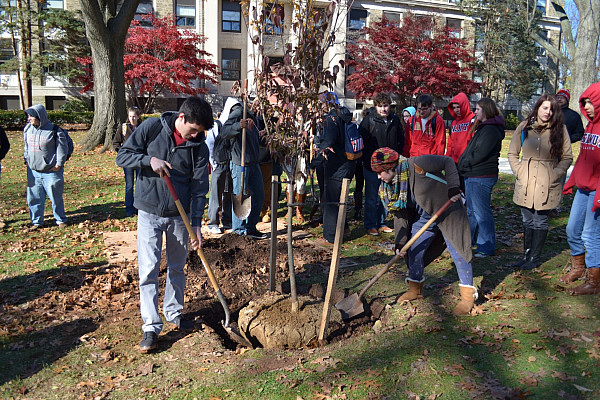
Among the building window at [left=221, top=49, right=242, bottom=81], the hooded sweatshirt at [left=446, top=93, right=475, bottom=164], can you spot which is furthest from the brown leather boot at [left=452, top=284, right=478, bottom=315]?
the building window at [left=221, top=49, right=242, bottom=81]

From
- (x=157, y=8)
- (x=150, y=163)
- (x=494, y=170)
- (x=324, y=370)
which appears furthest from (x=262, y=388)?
(x=157, y=8)

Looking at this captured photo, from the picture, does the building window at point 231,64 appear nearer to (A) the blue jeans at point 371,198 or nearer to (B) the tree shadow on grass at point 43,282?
(A) the blue jeans at point 371,198

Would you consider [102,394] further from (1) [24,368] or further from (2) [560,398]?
(2) [560,398]

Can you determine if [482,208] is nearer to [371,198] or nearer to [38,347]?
[371,198]

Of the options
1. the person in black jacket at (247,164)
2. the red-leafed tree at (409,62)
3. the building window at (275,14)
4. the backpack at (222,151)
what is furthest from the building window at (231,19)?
the building window at (275,14)

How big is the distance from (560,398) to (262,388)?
2.09 meters

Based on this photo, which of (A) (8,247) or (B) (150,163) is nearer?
(B) (150,163)

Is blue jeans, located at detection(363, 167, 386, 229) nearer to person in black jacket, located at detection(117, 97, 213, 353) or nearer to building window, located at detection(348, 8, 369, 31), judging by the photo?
person in black jacket, located at detection(117, 97, 213, 353)

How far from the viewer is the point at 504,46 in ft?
115

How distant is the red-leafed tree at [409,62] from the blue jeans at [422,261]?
22.9m

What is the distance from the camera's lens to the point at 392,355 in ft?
13.8

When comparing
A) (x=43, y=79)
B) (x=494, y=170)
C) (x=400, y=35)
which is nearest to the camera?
(x=494, y=170)

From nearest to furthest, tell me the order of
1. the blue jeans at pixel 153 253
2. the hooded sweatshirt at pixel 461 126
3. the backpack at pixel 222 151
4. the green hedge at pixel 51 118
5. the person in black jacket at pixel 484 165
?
the blue jeans at pixel 153 253, the person in black jacket at pixel 484 165, the hooded sweatshirt at pixel 461 126, the backpack at pixel 222 151, the green hedge at pixel 51 118

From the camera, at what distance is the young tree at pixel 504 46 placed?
34.8 metres
